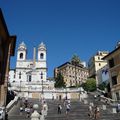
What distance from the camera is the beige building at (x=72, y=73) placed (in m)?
124

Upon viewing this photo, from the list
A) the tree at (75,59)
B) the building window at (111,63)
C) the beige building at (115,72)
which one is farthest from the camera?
the tree at (75,59)

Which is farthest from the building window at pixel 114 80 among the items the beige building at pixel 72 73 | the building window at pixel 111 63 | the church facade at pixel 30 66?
the beige building at pixel 72 73

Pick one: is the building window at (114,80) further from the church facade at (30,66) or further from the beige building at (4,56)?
the church facade at (30,66)

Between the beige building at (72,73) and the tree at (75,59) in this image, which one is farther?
the beige building at (72,73)

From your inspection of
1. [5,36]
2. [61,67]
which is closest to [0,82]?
[5,36]

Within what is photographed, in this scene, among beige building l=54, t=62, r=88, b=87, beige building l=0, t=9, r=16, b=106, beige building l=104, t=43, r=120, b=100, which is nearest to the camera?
beige building l=0, t=9, r=16, b=106

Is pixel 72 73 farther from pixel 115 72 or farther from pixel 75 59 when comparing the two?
pixel 115 72

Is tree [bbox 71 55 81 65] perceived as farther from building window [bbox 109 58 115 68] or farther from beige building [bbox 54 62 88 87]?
building window [bbox 109 58 115 68]

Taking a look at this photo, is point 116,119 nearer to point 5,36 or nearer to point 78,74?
point 5,36

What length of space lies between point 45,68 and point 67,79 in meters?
21.8

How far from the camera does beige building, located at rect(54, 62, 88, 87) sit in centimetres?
12366

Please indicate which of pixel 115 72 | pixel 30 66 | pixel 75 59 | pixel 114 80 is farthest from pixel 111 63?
pixel 75 59

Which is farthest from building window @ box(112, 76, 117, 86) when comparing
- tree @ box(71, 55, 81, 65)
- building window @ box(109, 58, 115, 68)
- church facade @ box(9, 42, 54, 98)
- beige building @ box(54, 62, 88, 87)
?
beige building @ box(54, 62, 88, 87)

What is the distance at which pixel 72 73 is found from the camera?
126938mm
